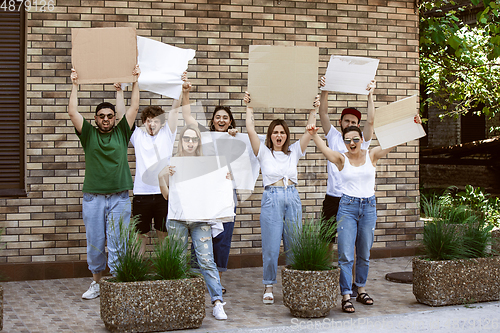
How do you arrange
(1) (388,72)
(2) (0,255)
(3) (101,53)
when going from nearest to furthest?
(3) (101,53), (2) (0,255), (1) (388,72)

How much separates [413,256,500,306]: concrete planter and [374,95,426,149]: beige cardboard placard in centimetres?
120

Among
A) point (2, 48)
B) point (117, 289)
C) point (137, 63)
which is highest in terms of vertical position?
point (2, 48)

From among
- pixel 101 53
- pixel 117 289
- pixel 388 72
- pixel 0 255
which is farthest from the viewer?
pixel 388 72

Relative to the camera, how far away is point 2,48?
6.11 metres

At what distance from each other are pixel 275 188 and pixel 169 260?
1.29 m

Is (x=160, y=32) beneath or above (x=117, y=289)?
above

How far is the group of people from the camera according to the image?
458cm

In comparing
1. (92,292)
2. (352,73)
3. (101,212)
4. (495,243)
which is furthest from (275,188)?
(495,243)

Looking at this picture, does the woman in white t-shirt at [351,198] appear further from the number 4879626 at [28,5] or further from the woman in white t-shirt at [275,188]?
the number 4879626 at [28,5]

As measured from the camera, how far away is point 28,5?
6.06m

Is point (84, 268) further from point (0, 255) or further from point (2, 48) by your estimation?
point (2, 48)

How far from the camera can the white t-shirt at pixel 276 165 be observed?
488 centimetres

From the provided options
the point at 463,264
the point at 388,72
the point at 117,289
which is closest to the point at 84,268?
the point at 117,289

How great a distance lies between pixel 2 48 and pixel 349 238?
462cm
